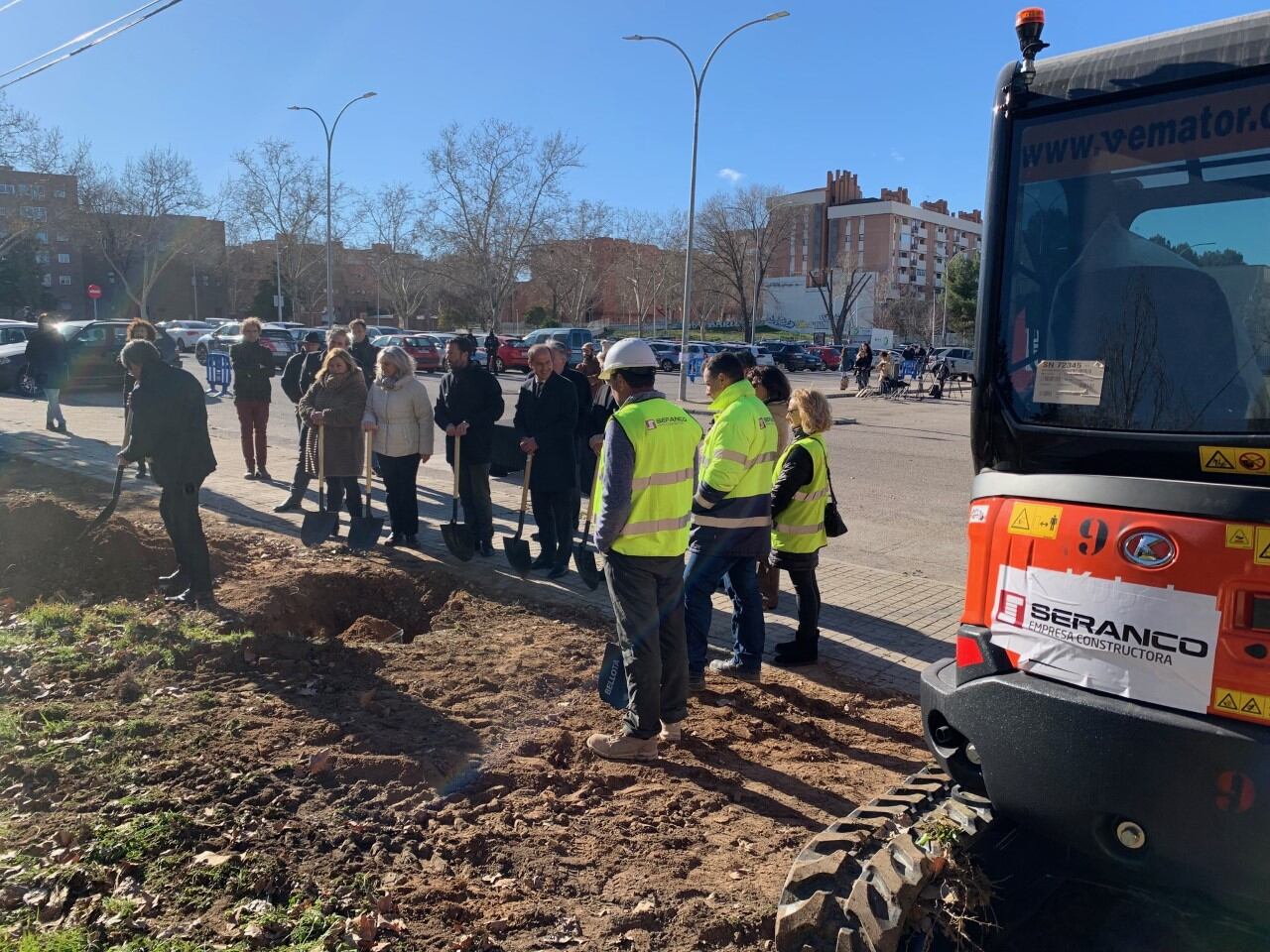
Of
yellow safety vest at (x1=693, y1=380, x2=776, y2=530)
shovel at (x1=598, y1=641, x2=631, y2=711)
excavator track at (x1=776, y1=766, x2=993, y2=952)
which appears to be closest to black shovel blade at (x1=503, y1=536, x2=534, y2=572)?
yellow safety vest at (x1=693, y1=380, x2=776, y2=530)

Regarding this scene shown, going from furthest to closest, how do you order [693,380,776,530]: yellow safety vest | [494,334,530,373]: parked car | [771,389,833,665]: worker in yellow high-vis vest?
[494,334,530,373]: parked car < [771,389,833,665]: worker in yellow high-vis vest < [693,380,776,530]: yellow safety vest

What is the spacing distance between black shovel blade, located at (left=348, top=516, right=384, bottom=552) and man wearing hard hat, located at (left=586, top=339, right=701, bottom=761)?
4.37 m

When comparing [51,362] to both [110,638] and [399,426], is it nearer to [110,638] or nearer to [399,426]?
[399,426]

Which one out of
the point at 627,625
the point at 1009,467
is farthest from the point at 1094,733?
the point at 627,625

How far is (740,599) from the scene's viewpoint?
5543mm

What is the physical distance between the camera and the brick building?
3880 inches

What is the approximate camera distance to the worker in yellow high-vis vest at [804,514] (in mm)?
5762

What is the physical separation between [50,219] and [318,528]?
169ft

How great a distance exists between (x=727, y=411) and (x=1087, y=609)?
2638mm

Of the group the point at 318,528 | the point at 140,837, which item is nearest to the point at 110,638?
the point at 318,528

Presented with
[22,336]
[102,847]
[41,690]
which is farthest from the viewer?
[22,336]

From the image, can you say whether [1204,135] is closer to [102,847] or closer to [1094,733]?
[1094,733]

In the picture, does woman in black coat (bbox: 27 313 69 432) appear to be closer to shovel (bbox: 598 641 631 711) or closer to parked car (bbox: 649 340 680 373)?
shovel (bbox: 598 641 631 711)

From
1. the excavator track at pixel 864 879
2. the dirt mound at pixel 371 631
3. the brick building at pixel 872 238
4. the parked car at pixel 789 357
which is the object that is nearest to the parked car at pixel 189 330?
the parked car at pixel 789 357
